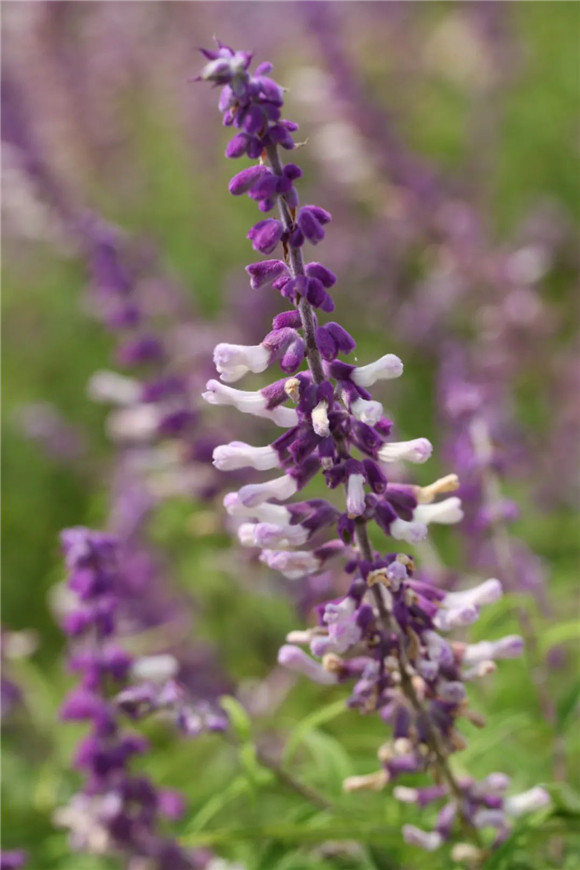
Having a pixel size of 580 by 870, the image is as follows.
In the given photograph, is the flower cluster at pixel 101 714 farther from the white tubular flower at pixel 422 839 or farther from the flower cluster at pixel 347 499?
the white tubular flower at pixel 422 839

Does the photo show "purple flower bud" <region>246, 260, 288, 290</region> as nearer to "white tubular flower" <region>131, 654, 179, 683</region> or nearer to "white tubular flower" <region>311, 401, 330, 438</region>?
"white tubular flower" <region>311, 401, 330, 438</region>

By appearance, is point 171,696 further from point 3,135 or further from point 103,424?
point 103,424

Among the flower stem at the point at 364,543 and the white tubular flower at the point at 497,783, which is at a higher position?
the flower stem at the point at 364,543

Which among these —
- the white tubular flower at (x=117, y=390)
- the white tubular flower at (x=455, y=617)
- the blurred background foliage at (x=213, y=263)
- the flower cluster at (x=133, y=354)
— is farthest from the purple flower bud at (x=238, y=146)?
the white tubular flower at (x=117, y=390)

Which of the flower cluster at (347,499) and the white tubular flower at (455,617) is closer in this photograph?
the flower cluster at (347,499)

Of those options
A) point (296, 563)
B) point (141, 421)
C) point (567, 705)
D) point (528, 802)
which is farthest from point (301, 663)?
point (141, 421)

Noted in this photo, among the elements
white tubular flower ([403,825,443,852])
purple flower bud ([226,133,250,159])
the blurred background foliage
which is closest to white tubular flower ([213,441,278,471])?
purple flower bud ([226,133,250,159])
